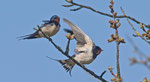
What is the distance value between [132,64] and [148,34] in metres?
1.38

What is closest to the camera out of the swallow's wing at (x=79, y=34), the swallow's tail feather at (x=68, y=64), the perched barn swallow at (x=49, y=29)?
the swallow's wing at (x=79, y=34)

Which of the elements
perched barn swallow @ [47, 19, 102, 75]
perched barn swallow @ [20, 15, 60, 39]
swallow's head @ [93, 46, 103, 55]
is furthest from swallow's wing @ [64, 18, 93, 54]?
perched barn swallow @ [20, 15, 60, 39]

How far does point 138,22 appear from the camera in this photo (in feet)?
10.4

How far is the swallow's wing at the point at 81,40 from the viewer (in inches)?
162

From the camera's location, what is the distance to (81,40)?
450 centimetres

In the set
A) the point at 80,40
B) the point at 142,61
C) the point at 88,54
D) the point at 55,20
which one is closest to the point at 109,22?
the point at 142,61

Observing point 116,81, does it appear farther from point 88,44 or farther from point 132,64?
point 88,44

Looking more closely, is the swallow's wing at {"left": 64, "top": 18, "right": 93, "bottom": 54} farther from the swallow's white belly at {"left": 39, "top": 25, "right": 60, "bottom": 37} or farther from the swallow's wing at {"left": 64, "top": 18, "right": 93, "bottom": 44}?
the swallow's white belly at {"left": 39, "top": 25, "right": 60, "bottom": 37}

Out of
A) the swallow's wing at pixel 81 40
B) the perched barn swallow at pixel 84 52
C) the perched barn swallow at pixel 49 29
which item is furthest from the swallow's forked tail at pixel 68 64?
the perched barn swallow at pixel 49 29

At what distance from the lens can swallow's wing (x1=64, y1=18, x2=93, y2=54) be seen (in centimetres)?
412

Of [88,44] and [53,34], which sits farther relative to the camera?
[53,34]

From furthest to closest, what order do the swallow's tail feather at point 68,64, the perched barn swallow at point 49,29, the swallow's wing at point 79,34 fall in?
the perched barn swallow at point 49,29, the swallow's tail feather at point 68,64, the swallow's wing at point 79,34

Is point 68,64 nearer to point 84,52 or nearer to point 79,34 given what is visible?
point 84,52

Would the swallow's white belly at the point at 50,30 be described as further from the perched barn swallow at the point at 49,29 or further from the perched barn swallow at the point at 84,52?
the perched barn swallow at the point at 84,52
